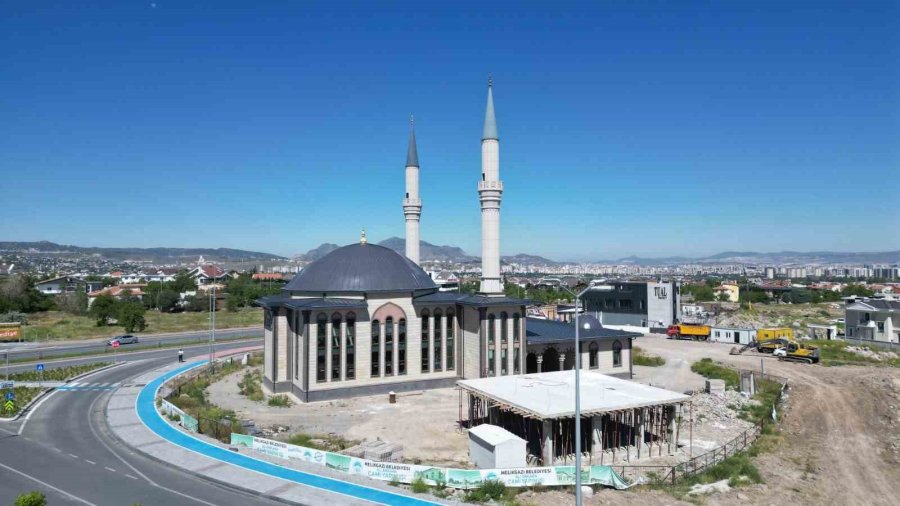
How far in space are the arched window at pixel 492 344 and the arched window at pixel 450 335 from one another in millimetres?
3743

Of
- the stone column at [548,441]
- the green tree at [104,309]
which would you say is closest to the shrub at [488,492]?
the stone column at [548,441]

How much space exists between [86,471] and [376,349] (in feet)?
70.1

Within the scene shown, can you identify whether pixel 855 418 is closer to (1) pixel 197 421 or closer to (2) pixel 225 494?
(2) pixel 225 494

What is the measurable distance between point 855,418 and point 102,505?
47.4m

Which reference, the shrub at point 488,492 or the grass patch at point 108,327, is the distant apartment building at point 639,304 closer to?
the grass patch at point 108,327

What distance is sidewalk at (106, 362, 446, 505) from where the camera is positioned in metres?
22.8

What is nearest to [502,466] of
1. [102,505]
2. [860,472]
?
[102,505]

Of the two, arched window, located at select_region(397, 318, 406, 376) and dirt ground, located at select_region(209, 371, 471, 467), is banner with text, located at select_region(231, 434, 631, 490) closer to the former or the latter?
dirt ground, located at select_region(209, 371, 471, 467)

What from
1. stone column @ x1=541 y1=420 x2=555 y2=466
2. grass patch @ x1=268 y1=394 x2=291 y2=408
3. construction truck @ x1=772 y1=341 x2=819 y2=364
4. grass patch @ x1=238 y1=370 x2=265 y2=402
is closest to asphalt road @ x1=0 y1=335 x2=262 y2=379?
grass patch @ x1=238 y1=370 x2=265 y2=402

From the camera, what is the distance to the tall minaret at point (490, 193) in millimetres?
49250

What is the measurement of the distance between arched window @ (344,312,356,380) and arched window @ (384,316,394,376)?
8.58 feet

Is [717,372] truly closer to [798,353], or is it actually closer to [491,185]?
[798,353]

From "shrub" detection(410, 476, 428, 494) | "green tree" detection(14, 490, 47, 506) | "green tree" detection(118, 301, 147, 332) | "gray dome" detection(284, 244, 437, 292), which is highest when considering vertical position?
"gray dome" detection(284, 244, 437, 292)

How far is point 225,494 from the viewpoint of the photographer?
23047mm
